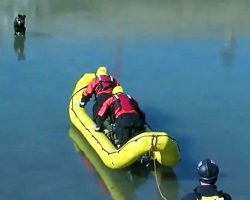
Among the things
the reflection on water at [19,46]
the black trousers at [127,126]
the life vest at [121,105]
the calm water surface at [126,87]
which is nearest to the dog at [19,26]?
the reflection on water at [19,46]

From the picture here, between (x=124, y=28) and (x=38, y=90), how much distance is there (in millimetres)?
5520

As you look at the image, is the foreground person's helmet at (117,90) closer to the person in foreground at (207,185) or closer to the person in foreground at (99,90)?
the person in foreground at (99,90)

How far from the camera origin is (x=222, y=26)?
15164 millimetres

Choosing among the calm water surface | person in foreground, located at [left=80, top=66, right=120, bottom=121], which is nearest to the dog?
the calm water surface

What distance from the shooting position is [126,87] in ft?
32.6

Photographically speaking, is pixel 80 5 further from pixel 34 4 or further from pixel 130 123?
pixel 130 123

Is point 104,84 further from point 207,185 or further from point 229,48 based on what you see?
point 229,48

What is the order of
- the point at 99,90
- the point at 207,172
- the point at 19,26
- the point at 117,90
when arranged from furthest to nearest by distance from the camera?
1. the point at 19,26
2. the point at 99,90
3. the point at 117,90
4. the point at 207,172

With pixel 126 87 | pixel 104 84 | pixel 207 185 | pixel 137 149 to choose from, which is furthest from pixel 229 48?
pixel 207 185

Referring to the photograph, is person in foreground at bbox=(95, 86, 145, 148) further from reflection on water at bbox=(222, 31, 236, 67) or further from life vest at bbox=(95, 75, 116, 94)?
reflection on water at bbox=(222, 31, 236, 67)

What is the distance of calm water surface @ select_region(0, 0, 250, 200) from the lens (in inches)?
258

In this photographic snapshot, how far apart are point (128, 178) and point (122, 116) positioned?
68 centimetres

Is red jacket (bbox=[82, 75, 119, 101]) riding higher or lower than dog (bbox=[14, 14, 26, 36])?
higher

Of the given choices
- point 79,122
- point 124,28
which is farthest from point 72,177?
point 124,28
